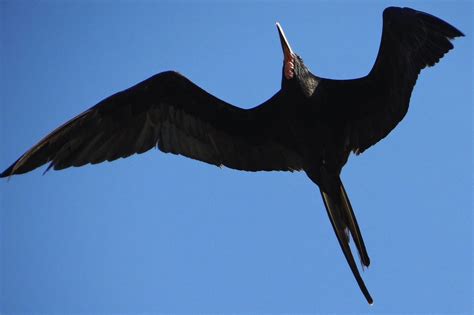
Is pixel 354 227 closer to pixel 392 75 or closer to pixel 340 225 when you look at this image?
pixel 340 225

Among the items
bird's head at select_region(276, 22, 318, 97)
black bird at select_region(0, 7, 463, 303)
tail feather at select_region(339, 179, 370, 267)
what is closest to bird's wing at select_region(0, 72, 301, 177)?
black bird at select_region(0, 7, 463, 303)

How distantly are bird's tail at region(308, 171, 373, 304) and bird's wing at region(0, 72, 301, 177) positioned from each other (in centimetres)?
45

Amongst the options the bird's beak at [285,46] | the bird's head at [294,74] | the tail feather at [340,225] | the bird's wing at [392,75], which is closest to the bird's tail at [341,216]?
the tail feather at [340,225]

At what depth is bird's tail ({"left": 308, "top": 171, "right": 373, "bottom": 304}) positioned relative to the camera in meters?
7.08

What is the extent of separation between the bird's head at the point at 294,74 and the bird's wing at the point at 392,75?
0.24 metres

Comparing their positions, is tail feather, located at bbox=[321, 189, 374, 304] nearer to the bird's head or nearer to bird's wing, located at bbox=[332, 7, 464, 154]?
bird's wing, located at bbox=[332, 7, 464, 154]

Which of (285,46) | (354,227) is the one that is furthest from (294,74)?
(354,227)

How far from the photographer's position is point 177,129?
7.75 metres

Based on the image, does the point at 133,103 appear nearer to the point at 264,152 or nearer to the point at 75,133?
the point at 75,133

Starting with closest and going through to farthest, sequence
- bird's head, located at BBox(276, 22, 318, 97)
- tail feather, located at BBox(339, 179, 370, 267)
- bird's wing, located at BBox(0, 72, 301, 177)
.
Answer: tail feather, located at BBox(339, 179, 370, 267)
bird's head, located at BBox(276, 22, 318, 97)
bird's wing, located at BBox(0, 72, 301, 177)

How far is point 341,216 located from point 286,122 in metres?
0.90

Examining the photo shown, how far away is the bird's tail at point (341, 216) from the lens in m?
7.08

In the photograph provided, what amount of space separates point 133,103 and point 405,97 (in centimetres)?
229

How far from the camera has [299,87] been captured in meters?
7.25
